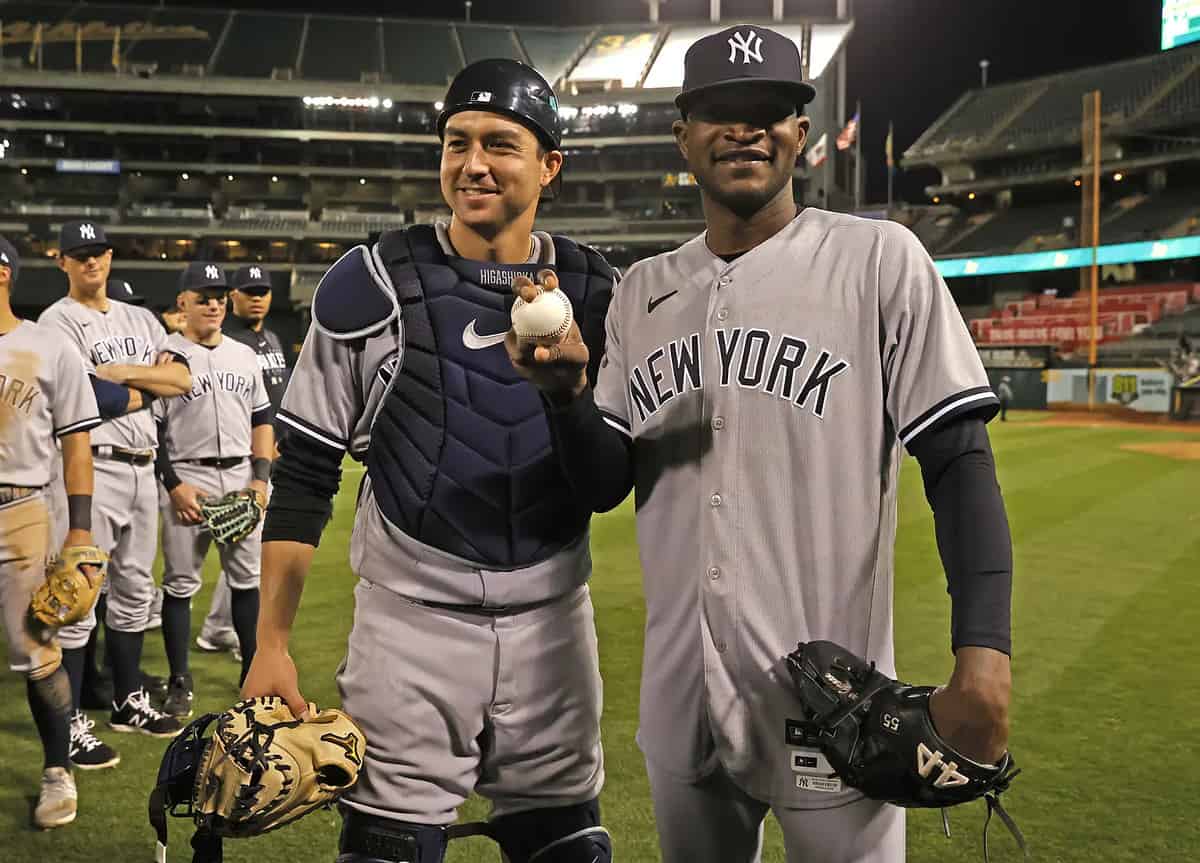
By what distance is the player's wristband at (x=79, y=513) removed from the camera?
444 centimetres

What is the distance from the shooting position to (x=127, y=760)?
4.98 meters

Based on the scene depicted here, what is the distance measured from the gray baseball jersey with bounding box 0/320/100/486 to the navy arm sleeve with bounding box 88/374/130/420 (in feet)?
0.97

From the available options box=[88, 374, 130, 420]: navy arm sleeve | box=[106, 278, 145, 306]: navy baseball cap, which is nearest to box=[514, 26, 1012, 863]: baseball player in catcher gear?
box=[88, 374, 130, 420]: navy arm sleeve

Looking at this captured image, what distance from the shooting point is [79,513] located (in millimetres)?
4457

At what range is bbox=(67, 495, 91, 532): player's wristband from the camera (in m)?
4.44

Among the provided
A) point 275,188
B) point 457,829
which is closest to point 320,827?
Answer: point 457,829

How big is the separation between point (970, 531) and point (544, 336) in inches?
34.0

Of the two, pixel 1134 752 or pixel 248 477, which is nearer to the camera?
pixel 1134 752

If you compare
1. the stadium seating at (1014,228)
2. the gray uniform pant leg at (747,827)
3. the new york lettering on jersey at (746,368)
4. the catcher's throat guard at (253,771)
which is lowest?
the gray uniform pant leg at (747,827)

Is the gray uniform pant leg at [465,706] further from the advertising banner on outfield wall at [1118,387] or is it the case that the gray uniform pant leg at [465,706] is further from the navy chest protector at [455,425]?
the advertising banner on outfield wall at [1118,387]

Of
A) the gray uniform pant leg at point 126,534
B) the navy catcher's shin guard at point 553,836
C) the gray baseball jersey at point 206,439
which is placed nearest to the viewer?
the navy catcher's shin guard at point 553,836

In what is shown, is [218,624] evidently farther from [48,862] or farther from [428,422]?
[428,422]

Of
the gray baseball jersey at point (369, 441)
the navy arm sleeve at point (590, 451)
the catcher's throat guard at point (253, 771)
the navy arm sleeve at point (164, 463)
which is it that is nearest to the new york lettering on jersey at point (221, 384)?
the navy arm sleeve at point (164, 463)

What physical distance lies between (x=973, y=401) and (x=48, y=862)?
3.84m
